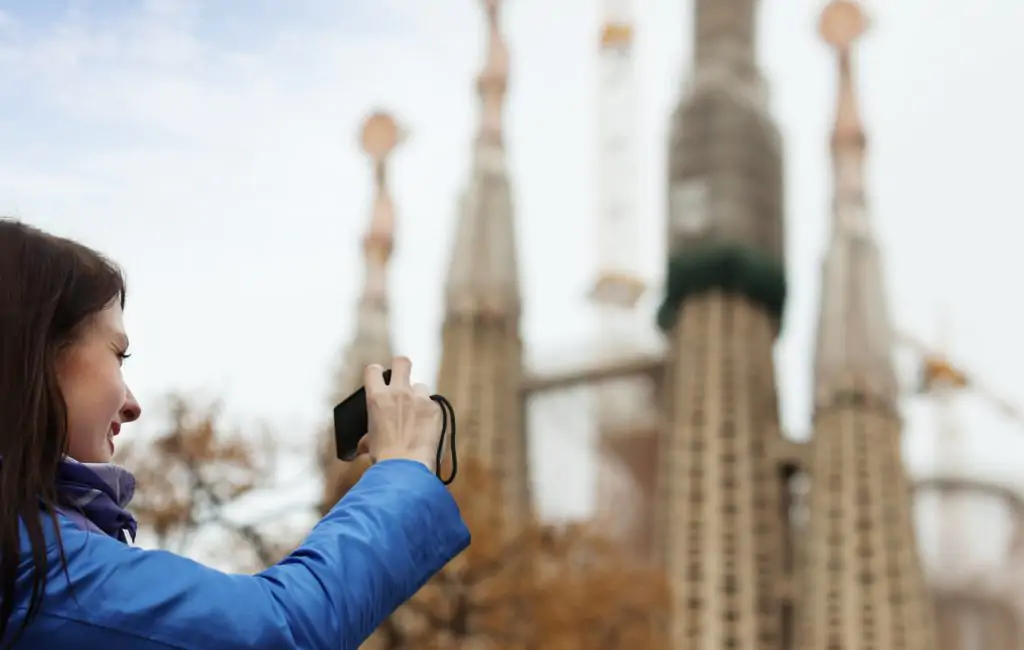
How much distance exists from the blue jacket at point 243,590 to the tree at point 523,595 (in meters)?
11.6

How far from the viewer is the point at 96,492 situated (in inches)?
54.0

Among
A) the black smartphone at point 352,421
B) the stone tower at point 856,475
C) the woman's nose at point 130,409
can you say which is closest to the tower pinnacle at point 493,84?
the stone tower at point 856,475

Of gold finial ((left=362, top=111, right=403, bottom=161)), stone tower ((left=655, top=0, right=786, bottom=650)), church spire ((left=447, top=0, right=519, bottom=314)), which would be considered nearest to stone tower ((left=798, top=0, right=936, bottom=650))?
stone tower ((left=655, top=0, right=786, bottom=650))

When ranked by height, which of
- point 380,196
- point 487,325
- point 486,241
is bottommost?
point 487,325

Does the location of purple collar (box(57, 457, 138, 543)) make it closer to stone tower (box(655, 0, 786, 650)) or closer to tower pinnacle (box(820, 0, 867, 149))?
stone tower (box(655, 0, 786, 650))

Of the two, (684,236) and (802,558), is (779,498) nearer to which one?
(802,558)

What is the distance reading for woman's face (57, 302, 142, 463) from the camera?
1383mm

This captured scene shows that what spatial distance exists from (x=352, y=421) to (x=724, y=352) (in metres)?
27.0

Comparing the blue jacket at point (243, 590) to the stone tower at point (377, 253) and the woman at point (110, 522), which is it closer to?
the woman at point (110, 522)

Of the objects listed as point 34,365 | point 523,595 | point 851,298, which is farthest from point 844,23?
point 34,365

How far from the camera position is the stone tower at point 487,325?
27656 mm

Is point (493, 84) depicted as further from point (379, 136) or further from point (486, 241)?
point (486, 241)

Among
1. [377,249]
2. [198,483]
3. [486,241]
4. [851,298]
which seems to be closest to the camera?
[198,483]

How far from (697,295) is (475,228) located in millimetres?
4051
